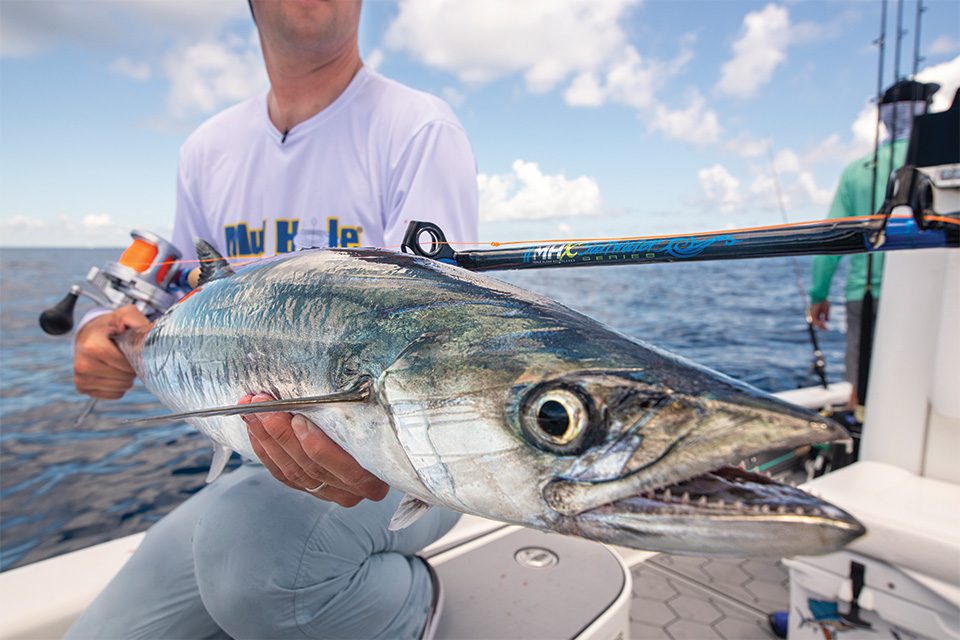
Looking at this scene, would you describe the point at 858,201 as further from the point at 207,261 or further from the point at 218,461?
the point at 218,461

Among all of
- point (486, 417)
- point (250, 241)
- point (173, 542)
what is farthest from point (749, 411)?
point (250, 241)

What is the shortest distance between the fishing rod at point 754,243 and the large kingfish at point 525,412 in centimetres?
33

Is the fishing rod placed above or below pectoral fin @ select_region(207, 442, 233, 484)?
above

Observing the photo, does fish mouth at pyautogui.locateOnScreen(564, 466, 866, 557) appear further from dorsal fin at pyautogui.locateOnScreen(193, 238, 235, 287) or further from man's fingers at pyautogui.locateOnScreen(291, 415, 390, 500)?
dorsal fin at pyautogui.locateOnScreen(193, 238, 235, 287)

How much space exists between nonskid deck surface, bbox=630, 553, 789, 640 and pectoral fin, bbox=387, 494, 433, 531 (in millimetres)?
2165

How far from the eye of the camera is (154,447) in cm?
672

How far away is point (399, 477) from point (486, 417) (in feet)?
0.77

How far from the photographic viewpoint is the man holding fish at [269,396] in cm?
149

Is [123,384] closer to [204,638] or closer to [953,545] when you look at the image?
[204,638]

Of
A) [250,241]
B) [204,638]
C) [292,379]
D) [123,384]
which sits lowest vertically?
[204,638]

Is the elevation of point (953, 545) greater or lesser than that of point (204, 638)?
greater

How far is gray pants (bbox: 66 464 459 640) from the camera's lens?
1.49m

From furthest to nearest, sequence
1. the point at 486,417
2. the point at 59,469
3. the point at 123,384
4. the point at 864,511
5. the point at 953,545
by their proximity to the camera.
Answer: the point at 59,469, the point at 123,384, the point at 864,511, the point at 953,545, the point at 486,417

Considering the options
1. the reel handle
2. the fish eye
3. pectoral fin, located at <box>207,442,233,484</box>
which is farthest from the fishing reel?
the fish eye
